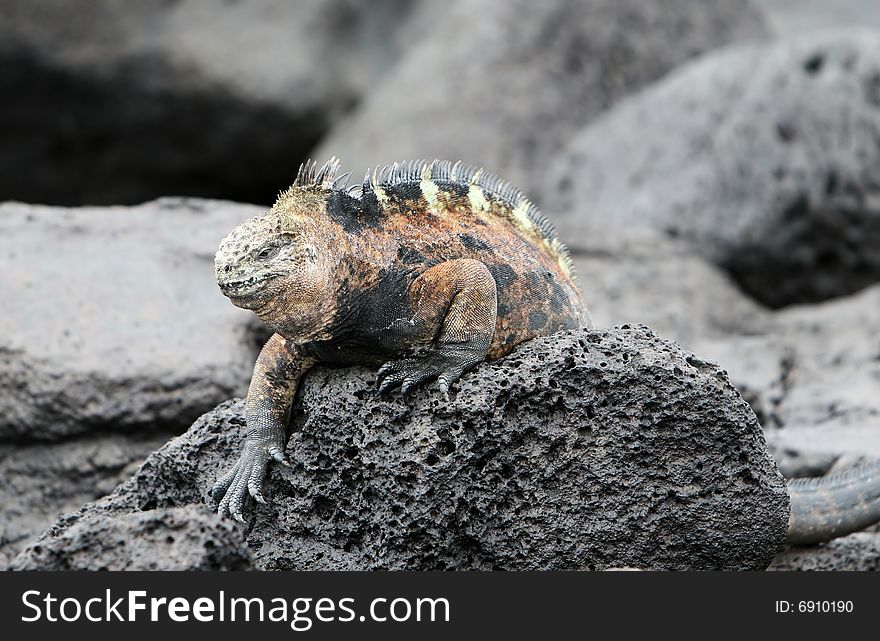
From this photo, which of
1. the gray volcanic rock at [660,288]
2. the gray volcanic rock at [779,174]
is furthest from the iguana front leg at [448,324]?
the gray volcanic rock at [779,174]

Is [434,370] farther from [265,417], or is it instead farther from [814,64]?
[814,64]

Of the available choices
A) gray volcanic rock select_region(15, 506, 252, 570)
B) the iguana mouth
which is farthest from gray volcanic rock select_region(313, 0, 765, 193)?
gray volcanic rock select_region(15, 506, 252, 570)

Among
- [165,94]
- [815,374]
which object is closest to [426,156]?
[165,94]

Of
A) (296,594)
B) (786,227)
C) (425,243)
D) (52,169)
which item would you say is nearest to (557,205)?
(786,227)

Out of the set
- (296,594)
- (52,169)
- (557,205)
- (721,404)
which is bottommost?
(296,594)

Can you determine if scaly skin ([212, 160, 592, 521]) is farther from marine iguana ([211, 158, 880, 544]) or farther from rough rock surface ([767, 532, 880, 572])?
rough rock surface ([767, 532, 880, 572])

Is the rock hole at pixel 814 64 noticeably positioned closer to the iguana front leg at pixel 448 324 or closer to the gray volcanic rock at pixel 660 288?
the gray volcanic rock at pixel 660 288

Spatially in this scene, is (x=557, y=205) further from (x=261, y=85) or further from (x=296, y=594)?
(x=296, y=594)
